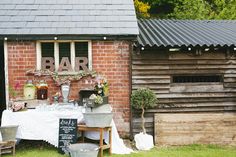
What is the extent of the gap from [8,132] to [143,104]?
11.6 ft

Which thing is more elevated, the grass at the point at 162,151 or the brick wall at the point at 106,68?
the brick wall at the point at 106,68

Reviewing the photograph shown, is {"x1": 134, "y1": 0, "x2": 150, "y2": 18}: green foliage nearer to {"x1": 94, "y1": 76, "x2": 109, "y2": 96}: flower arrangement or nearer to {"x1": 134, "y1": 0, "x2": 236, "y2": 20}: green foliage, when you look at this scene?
{"x1": 134, "y1": 0, "x2": 236, "y2": 20}: green foliage

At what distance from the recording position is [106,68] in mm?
10594

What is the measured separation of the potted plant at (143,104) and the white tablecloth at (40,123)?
2.06 feet

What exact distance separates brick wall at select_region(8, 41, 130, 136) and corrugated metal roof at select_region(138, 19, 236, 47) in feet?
2.63

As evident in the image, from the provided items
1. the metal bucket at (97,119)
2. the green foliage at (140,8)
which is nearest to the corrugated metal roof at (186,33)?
the metal bucket at (97,119)

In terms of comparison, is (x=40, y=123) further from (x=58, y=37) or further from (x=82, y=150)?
(x=58, y=37)

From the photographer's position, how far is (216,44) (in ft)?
34.1

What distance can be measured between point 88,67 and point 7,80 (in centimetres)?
226

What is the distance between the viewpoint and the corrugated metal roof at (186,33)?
34.4 feet

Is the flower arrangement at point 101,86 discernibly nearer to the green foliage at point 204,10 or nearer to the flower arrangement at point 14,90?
the flower arrangement at point 14,90

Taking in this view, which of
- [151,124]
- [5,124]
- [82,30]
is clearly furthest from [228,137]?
[5,124]

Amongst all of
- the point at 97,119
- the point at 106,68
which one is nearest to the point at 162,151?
the point at 97,119

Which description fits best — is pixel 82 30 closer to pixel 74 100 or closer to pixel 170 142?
pixel 74 100
